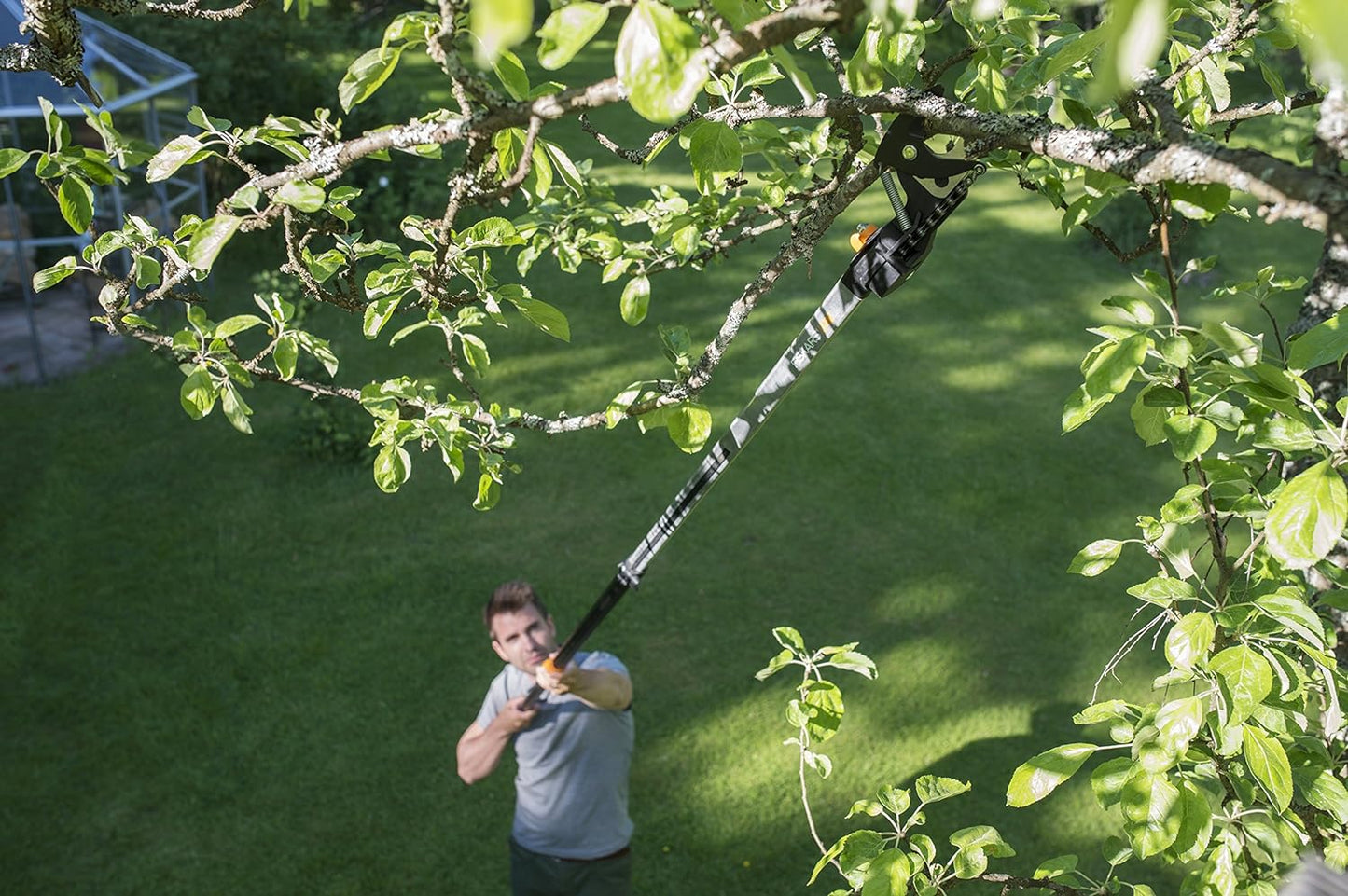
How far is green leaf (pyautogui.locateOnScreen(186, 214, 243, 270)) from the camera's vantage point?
138cm

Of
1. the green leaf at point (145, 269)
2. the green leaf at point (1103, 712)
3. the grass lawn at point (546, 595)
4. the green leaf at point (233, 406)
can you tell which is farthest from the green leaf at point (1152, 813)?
the grass lawn at point (546, 595)

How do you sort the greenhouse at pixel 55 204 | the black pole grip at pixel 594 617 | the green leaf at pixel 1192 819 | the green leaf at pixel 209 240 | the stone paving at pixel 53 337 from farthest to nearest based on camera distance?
the stone paving at pixel 53 337, the greenhouse at pixel 55 204, the black pole grip at pixel 594 617, the green leaf at pixel 1192 819, the green leaf at pixel 209 240

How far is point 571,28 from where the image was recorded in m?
0.98

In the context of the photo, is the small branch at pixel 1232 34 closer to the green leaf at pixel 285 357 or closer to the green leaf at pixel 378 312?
the green leaf at pixel 378 312

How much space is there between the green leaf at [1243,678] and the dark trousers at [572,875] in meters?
2.54

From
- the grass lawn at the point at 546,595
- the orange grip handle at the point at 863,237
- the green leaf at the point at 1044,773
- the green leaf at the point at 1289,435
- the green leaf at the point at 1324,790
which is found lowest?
the grass lawn at the point at 546,595

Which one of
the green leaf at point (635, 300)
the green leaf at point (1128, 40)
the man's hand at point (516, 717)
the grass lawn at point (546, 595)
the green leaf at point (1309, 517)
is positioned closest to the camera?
the green leaf at point (1128, 40)

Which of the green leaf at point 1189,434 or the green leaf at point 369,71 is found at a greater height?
the green leaf at point 369,71

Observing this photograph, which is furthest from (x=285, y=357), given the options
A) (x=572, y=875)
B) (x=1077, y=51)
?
(x=572, y=875)

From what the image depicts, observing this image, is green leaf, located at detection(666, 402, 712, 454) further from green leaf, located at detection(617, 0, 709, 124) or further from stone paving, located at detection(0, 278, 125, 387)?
stone paving, located at detection(0, 278, 125, 387)

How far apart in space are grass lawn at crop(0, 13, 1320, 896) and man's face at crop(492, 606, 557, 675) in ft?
3.76

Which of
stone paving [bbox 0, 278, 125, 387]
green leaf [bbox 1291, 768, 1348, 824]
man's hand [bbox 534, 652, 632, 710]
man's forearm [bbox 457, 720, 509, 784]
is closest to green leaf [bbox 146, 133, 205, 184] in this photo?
green leaf [bbox 1291, 768, 1348, 824]

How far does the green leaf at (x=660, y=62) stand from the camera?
0.91 m

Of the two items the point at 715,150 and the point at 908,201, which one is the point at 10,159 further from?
the point at 908,201
